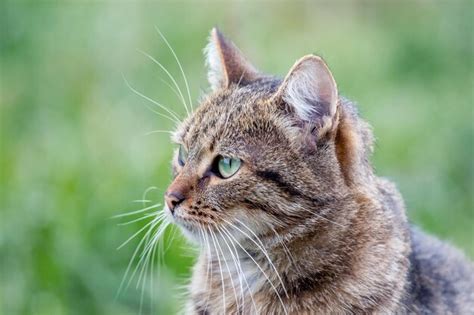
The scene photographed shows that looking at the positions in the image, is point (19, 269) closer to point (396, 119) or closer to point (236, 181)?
point (236, 181)

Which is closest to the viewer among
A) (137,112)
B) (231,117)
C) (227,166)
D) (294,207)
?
(294,207)

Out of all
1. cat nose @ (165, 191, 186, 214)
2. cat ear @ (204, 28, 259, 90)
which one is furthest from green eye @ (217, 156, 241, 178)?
cat ear @ (204, 28, 259, 90)

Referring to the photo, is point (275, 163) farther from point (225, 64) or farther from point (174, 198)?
point (225, 64)

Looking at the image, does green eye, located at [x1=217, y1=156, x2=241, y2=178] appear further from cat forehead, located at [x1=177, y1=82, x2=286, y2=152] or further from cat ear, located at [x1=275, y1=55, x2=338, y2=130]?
cat ear, located at [x1=275, y1=55, x2=338, y2=130]

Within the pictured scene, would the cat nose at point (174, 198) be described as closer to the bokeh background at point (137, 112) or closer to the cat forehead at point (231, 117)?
the cat forehead at point (231, 117)

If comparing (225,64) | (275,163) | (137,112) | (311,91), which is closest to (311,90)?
(311,91)

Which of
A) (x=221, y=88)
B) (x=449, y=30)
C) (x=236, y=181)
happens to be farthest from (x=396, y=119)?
(x=236, y=181)

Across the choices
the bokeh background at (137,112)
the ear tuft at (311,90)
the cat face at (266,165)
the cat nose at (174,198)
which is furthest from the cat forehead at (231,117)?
the bokeh background at (137,112)

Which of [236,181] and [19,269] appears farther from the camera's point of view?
[19,269]
